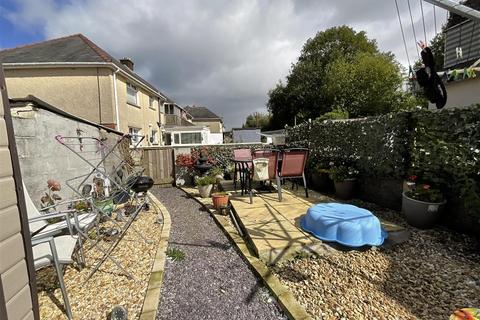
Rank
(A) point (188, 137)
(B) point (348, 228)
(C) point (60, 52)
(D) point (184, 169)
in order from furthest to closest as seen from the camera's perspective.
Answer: (A) point (188, 137) < (C) point (60, 52) < (D) point (184, 169) < (B) point (348, 228)

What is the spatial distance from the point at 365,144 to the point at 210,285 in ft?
14.5

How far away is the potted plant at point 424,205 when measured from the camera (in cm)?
368

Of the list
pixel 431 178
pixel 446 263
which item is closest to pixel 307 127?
pixel 431 178

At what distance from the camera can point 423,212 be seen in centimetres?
372

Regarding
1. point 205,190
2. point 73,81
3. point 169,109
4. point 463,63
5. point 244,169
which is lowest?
point 205,190

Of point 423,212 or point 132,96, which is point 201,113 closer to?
point 132,96

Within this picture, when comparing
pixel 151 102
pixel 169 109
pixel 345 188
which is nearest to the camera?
pixel 345 188

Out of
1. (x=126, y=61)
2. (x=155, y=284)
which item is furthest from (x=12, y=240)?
(x=126, y=61)

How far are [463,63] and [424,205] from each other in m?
7.00

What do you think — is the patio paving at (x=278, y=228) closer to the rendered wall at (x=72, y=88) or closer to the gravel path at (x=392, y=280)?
the gravel path at (x=392, y=280)

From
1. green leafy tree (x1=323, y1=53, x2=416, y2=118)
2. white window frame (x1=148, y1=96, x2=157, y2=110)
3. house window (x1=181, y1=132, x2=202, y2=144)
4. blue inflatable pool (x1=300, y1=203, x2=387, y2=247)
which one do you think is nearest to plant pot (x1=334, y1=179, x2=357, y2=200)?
blue inflatable pool (x1=300, y1=203, x2=387, y2=247)

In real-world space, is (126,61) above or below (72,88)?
above

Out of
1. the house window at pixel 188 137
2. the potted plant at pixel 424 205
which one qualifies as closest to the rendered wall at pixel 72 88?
the house window at pixel 188 137

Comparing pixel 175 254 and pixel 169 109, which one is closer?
pixel 175 254
